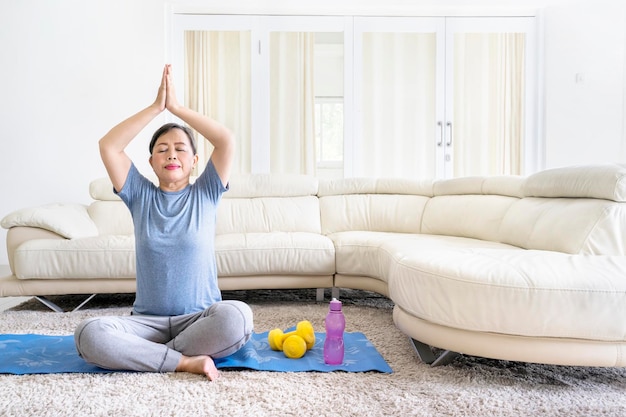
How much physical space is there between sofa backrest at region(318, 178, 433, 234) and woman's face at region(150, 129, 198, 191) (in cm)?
177

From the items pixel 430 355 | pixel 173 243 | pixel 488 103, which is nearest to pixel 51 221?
pixel 173 243

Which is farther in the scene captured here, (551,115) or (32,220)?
(551,115)

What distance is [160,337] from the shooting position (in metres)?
1.75

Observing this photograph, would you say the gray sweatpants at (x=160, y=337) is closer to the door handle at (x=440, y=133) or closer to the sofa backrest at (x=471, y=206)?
the sofa backrest at (x=471, y=206)

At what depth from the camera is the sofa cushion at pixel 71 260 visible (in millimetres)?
2721

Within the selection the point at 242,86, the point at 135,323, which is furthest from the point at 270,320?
the point at 242,86

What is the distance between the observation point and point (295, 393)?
151 centimetres

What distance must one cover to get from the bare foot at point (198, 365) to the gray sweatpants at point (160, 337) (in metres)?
0.02

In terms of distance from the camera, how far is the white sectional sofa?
59.4 inches

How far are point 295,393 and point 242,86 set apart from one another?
3.45m

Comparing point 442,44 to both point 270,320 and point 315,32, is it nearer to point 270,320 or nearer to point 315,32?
point 315,32

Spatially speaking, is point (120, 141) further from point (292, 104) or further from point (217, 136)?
point (292, 104)

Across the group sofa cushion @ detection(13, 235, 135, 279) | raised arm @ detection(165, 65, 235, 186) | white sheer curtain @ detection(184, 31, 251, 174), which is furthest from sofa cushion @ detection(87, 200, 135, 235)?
raised arm @ detection(165, 65, 235, 186)

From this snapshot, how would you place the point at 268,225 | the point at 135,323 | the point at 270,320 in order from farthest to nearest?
the point at 268,225 < the point at 270,320 < the point at 135,323
